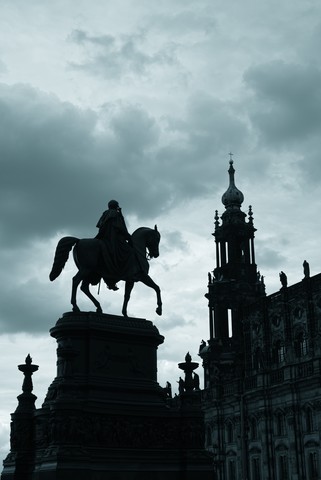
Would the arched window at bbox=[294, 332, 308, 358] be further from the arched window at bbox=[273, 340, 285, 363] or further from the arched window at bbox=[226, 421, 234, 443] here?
the arched window at bbox=[226, 421, 234, 443]

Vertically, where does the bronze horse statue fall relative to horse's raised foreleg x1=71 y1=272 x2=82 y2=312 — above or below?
above

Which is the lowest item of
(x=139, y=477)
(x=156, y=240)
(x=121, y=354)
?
(x=139, y=477)

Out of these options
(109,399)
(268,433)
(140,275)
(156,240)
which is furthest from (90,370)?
(268,433)

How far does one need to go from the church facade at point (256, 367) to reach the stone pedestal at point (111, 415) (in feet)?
128

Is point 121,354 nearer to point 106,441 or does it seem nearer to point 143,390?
point 143,390

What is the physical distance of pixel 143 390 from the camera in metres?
18.7

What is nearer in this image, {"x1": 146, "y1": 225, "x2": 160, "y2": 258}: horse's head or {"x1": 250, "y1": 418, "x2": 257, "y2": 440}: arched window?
{"x1": 146, "y1": 225, "x2": 160, "y2": 258}: horse's head

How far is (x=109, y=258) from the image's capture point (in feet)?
65.8

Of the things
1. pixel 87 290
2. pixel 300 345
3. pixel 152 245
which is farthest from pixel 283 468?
pixel 87 290

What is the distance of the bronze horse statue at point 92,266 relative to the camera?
1961cm

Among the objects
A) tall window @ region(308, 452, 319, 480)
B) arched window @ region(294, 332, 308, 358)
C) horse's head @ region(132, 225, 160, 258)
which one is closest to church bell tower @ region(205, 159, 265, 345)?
arched window @ region(294, 332, 308, 358)

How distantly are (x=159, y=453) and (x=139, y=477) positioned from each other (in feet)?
3.01

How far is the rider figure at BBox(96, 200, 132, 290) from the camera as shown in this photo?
20125mm

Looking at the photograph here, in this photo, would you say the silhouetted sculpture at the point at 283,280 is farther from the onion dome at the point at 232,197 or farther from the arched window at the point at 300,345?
the onion dome at the point at 232,197
